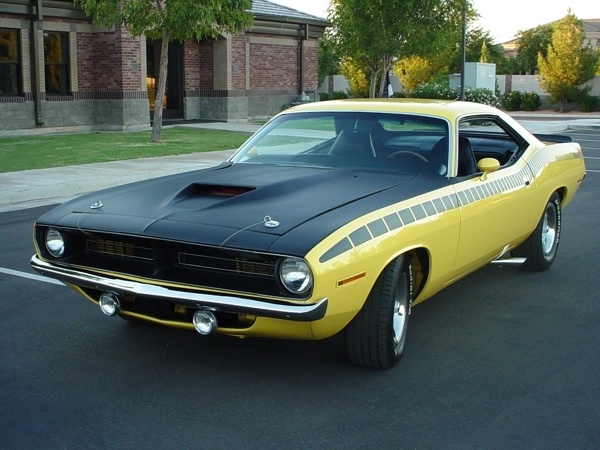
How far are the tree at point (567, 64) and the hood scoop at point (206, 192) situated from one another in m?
42.6

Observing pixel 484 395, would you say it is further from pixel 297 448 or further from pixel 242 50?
pixel 242 50

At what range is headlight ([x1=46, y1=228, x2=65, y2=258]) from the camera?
16.4 ft

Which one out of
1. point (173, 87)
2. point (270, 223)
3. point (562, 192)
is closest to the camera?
point (270, 223)

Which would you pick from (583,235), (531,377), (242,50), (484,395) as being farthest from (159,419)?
(242,50)

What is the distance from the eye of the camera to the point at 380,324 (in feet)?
15.3

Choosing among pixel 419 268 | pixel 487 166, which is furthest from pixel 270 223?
pixel 487 166

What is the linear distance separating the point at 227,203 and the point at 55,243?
105 cm

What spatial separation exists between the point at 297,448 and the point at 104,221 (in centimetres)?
175

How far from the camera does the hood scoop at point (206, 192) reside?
16.7 feet

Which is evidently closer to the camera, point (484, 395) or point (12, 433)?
point (12, 433)

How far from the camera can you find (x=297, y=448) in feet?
12.8

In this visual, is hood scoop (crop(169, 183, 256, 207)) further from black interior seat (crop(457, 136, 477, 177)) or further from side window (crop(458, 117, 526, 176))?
side window (crop(458, 117, 526, 176))

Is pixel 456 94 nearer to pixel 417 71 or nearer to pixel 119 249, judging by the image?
pixel 417 71

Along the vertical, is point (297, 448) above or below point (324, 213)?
below
